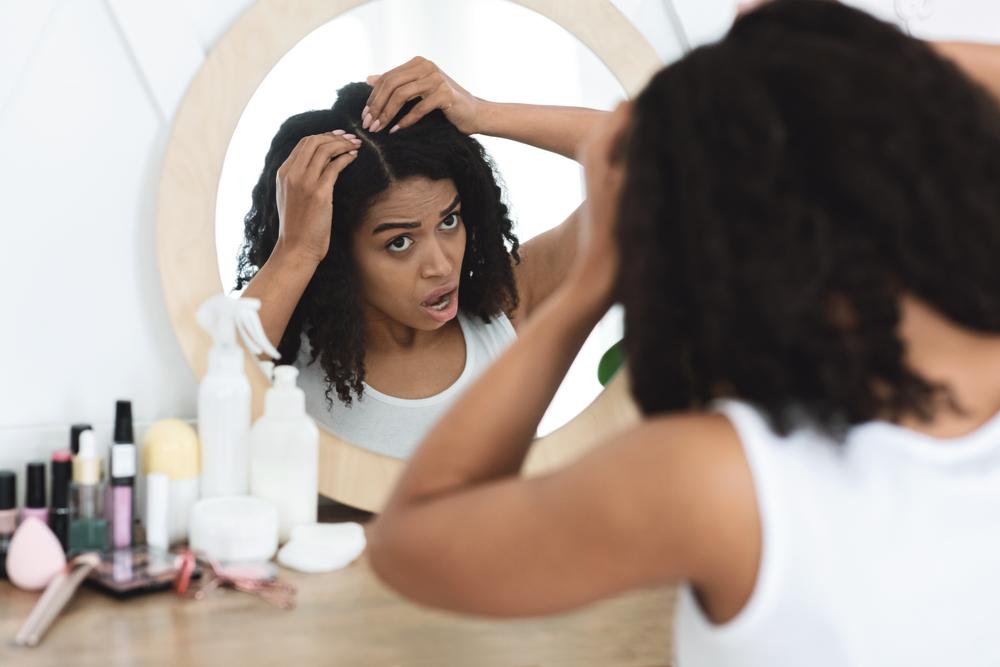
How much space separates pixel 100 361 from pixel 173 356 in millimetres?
75

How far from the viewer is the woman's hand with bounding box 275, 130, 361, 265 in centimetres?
115

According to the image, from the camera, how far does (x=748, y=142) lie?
Answer: 545 mm

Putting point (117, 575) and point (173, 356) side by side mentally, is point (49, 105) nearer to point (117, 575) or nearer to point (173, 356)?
point (173, 356)

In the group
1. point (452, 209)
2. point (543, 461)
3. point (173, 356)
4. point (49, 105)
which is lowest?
point (543, 461)

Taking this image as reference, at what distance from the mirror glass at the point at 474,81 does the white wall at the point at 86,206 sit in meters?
0.08

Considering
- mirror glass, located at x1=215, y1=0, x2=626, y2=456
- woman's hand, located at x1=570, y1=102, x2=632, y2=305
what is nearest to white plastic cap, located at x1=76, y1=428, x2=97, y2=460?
mirror glass, located at x1=215, y1=0, x2=626, y2=456

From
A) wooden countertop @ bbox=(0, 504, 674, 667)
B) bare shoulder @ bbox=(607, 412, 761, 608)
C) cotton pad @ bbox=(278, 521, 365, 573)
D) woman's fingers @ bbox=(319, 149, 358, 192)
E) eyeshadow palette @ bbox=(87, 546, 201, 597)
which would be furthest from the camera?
woman's fingers @ bbox=(319, 149, 358, 192)

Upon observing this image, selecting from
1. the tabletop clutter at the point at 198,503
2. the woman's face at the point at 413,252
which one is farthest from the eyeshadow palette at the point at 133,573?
→ the woman's face at the point at 413,252

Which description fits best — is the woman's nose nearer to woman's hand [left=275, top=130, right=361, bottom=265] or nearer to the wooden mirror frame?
woman's hand [left=275, top=130, right=361, bottom=265]

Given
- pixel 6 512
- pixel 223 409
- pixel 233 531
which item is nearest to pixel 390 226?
pixel 223 409

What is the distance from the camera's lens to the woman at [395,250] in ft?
3.77

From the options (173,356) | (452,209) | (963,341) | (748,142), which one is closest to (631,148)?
(748,142)

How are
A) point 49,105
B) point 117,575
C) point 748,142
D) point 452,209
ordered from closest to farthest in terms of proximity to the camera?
point 748,142, point 117,575, point 49,105, point 452,209

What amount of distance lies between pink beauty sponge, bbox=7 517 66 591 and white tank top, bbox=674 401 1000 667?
649mm
